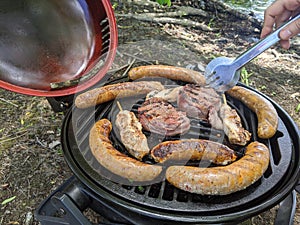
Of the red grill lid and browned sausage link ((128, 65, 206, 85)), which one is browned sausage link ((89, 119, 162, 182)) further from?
browned sausage link ((128, 65, 206, 85))

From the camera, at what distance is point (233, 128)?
2.23m

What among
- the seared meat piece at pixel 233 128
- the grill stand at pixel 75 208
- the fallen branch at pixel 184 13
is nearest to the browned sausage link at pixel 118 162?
the grill stand at pixel 75 208

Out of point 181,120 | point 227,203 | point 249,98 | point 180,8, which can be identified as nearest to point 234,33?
point 180,8

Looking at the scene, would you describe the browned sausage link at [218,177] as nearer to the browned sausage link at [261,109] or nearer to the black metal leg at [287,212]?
the browned sausage link at [261,109]

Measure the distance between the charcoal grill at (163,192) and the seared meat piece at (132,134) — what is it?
0.08 m

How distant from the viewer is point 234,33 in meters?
5.29

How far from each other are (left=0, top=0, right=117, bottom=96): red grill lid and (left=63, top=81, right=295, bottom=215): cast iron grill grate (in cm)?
39

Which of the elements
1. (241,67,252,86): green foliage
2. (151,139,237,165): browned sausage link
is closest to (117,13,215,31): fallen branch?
(241,67,252,86): green foliage

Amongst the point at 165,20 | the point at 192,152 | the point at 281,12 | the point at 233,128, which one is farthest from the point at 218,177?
the point at 165,20

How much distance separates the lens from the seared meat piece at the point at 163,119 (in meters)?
2.23

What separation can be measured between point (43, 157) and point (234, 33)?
3.60 meters

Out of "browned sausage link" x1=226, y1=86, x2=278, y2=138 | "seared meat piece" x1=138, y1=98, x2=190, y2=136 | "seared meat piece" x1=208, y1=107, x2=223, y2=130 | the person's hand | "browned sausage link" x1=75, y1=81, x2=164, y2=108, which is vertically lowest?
"browned sausage link" x1=75, y1=81, x2=164, y2=108

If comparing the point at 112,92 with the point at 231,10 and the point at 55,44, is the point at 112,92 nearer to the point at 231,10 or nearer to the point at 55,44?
the point at 55,44

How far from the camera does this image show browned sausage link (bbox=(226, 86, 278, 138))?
225cm
